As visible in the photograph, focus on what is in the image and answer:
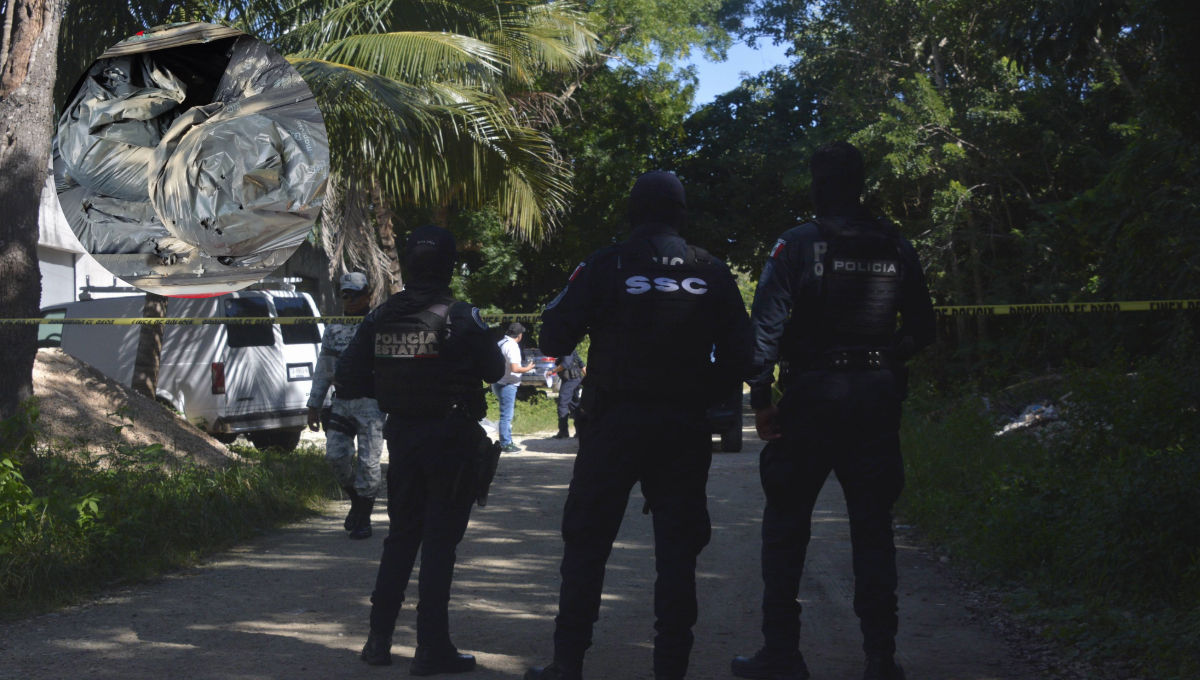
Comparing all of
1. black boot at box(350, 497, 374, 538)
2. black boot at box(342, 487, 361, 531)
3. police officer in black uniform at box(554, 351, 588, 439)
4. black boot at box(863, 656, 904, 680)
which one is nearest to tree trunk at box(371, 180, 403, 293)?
police officer in black uniform at box(554, 351, 588, 439)

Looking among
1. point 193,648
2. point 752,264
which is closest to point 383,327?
point 193,648

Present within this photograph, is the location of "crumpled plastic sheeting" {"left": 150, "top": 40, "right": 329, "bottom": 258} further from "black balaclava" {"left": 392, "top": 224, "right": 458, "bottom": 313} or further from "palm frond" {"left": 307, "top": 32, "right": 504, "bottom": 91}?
"palm frond" {"left": 307, "top": 32, "right": 504, "bottom": 91}

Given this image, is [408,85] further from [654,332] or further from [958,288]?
[958,288]

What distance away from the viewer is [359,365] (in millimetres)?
4676

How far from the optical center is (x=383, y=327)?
14.8ft

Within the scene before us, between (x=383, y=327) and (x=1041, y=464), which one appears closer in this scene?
(x=383, y=327)

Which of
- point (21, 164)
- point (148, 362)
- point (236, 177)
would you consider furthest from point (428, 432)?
point (148, 362)

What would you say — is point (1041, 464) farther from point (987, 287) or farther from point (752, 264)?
point (752, 264)

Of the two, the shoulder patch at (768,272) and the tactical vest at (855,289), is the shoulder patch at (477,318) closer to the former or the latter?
the shoulder patch at (768,272)

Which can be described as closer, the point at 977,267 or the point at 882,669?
the point at 882,669

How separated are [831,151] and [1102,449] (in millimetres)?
4066

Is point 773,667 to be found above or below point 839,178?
below

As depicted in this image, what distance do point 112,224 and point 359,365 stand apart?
2.00 meters

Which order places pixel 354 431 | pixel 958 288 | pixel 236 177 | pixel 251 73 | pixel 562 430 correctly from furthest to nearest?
pixel 958 288 → pixel 562 430 → pixel 354 431 → pixel 251 73 → pixel 236 177
